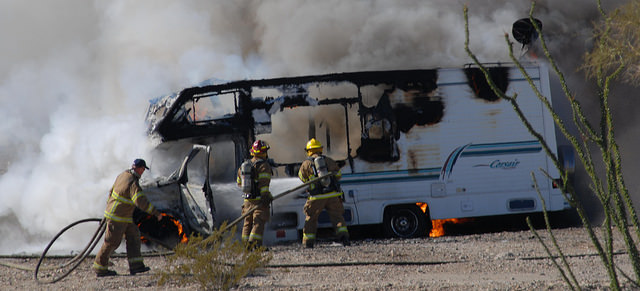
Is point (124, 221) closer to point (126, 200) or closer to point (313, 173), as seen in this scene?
point (126, 200)

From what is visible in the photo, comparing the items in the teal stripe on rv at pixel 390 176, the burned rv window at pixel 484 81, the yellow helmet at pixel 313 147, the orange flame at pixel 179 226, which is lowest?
the orange flame at pixel 179 226

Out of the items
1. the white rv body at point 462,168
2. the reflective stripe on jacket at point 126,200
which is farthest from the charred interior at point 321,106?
the reflective stripe on jacket at point 126,200

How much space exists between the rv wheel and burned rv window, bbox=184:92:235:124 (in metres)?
3.01

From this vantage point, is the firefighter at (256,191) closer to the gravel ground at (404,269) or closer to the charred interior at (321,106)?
Result: the gravel ground at (404,269)

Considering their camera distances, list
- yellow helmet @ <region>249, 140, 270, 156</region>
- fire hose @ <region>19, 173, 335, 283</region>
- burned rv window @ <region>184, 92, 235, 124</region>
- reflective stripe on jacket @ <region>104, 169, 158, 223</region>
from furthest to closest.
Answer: burned rv window @ <region>184, 92, 235, 124</region> → yellow helmet @ <region>249, 140, 270, 156</region> → reflective stripe on jacket @ <region>104, 169, 158, 223</region> → fire hose @ <region>19, 173, 335, 283</region>

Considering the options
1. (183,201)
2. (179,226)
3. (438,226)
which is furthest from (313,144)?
(438,226)

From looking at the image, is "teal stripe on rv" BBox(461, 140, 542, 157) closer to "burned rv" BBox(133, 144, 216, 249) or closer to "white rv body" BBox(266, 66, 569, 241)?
"white rv body" BBox(266, 66, 569, 241)

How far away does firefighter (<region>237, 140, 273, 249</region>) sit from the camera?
324 inches

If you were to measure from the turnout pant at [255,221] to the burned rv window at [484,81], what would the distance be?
3976 mm

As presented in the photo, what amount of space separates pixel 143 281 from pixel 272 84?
402 centimetres

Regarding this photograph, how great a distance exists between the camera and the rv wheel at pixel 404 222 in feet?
31.3

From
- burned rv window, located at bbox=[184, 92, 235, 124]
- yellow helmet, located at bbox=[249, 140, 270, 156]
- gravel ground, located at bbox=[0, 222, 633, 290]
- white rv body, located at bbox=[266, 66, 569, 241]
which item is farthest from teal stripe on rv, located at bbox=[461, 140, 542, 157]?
burned rv window, located at bbox=[184, 92, 235, 124]

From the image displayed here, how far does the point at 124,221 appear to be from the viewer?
7141 millimetres

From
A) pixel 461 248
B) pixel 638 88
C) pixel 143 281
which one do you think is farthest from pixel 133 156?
Result: pixel 638 88
